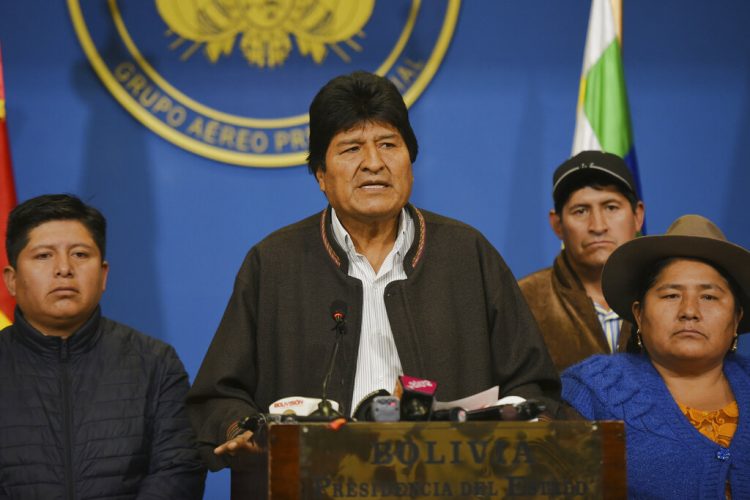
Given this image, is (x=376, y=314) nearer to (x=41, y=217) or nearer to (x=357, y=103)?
(x=357, y=103)

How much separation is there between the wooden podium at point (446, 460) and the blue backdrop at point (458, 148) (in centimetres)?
227

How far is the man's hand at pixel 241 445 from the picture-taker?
179 centimetres

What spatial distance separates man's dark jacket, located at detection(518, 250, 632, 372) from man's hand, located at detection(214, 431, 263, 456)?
1429 millimetres

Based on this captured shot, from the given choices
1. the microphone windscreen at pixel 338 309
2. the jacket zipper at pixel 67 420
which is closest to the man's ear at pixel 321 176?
the microphone windscreen at pixel 338 309

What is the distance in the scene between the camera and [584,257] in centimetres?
312

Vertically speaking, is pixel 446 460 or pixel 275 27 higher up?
pixel 275 27

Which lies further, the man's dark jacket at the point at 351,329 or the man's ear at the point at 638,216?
the man's ear at the point at 638,216

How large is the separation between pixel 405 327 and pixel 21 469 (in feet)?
3.37

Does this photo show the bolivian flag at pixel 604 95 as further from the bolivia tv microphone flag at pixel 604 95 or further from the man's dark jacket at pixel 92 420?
the man's dark jacket at pixel 92 420

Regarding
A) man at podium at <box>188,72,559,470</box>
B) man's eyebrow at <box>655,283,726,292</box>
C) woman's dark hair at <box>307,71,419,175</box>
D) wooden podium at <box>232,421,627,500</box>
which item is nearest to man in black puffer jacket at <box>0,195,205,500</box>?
man at podium at <box>188,72,559,470</box>

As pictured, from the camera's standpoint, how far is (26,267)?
264 centimetres

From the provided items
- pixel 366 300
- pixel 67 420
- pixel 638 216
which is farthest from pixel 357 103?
pixel 638 216

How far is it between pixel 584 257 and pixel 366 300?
1.10m

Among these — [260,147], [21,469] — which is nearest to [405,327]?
[21,469]
